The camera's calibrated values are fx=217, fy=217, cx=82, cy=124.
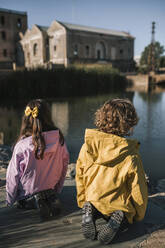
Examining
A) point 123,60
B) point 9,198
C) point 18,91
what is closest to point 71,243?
point 9,198

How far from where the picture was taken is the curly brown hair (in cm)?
167

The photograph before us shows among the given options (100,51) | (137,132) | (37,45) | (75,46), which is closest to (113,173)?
(137,132)

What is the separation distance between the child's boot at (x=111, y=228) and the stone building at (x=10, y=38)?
130 ft

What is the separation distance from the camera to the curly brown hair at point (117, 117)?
167 centimetres

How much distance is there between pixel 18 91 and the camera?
17.5 m

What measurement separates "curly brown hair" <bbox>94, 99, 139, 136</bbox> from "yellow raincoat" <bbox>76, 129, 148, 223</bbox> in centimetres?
10

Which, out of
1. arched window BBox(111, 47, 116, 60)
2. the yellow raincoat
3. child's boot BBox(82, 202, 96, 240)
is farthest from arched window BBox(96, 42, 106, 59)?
child's boot BBox(82, 202, 96, 240)

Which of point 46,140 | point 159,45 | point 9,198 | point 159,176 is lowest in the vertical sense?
point 159,176

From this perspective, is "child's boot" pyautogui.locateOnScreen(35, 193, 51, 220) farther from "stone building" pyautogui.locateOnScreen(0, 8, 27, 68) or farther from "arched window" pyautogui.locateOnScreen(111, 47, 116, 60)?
"stone building" pyautogui.locateOnScreen(0, 8, 27, 68)

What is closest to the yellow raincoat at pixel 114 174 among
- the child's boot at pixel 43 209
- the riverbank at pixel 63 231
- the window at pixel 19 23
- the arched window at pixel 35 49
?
the riverbank at pixel 63 231

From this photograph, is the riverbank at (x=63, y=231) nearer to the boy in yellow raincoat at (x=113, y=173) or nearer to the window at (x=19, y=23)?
the boy in yellow raincoat at (x=113, y=173)

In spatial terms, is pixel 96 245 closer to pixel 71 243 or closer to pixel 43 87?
pixel 71 243

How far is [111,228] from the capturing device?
1.61 meters

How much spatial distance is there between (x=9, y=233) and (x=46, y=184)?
51 centimetres
